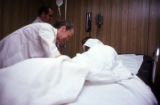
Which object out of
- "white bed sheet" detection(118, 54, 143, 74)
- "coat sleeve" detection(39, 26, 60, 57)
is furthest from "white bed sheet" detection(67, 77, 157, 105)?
"white bed sheet" detection(118, 54, 143, 74)

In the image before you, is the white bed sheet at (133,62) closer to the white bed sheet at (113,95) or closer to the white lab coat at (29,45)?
the white bed sheet at (113,95)

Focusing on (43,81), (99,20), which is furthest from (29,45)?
(99,20)

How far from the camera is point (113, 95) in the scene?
99 centimetres

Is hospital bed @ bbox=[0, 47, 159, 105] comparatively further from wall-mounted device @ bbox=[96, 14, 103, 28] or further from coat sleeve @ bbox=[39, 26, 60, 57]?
wall-mounted device @ bbox=[96, 14, 103, 28]

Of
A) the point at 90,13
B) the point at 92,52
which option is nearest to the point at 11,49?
the point at 92,52

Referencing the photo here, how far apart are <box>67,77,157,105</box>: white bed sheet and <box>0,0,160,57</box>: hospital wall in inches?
66.3

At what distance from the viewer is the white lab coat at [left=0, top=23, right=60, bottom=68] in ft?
5.18

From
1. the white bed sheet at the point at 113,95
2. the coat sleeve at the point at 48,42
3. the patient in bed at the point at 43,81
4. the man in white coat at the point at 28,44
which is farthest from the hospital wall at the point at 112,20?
the patient in bed at the point at 43,81

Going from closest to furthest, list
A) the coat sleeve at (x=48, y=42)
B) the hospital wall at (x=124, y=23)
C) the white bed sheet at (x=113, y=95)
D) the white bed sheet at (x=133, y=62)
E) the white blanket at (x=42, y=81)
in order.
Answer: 1. the white blanket at (x=42, y=81)
2. the white bed sheet at (x=113, y=95)
3. the coat sleeve at (x=48, y=42)
4. the white bed sheet at (x=133, y=62)
5. the hospital wall at (x=124, y=23)

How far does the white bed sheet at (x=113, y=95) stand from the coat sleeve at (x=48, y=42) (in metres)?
0.55

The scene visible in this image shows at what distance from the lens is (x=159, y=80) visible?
2609 mm

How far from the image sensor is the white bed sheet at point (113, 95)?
34.7 inches

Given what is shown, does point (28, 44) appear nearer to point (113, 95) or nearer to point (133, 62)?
point (113, 95)

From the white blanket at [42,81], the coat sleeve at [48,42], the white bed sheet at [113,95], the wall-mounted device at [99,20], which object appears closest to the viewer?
the white blanket at [42,81]
